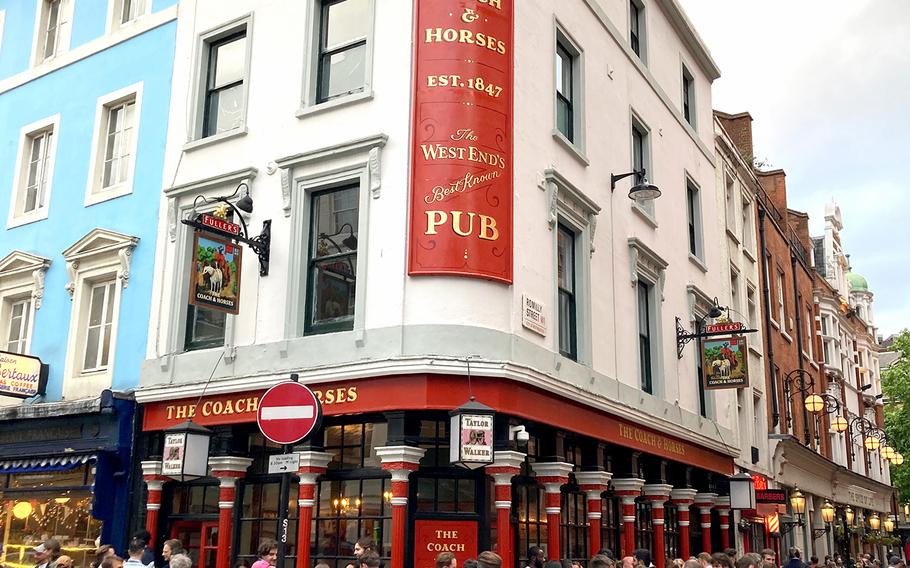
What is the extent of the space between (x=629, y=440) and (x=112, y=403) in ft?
28.9

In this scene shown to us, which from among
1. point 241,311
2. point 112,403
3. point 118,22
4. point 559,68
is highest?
point 118,22

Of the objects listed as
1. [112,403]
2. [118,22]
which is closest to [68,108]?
[118,22]

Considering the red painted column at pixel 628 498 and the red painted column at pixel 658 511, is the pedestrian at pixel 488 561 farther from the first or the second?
the red painted column at pixel 658 511

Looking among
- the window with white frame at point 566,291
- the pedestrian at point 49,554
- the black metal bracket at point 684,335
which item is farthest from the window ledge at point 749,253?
the pedestrian at point 49,554

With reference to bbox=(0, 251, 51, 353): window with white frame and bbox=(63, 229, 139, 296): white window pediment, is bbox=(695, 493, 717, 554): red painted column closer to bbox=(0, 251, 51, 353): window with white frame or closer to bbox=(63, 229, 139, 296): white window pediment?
bbox=(63, 229, 139, 296): white window pediment

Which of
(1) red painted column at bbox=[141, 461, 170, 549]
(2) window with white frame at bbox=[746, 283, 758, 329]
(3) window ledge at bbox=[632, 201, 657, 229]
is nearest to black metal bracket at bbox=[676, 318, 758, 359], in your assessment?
(3) window ledge at bbox=[632, 201, 657, 229]

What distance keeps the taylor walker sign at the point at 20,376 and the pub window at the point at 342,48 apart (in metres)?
7.42

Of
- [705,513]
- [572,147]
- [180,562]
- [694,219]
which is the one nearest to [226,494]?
[180,562]

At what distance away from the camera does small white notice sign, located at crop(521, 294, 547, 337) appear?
13.7 m

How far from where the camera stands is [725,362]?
20219mm

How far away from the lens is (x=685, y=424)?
2000 centimetres

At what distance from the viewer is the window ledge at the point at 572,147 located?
15562 millimetres

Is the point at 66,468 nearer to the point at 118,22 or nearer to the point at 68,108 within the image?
the point at 68,108

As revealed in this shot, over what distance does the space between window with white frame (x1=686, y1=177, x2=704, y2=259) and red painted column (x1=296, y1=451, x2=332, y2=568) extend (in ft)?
41.4
